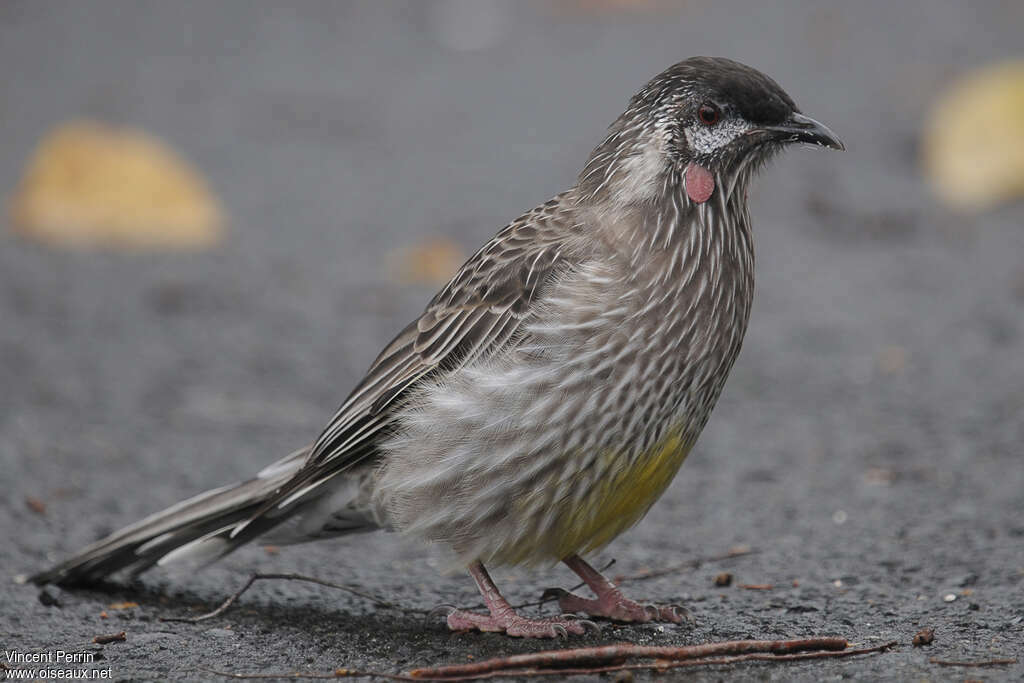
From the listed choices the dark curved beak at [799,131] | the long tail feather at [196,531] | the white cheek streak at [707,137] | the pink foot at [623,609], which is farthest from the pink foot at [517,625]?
the dark curved beak at [799,131]

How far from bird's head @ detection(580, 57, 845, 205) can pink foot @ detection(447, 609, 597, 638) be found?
1410 mm

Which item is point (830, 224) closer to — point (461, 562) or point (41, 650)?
point (461, 562)

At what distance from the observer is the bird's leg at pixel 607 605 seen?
4.84m

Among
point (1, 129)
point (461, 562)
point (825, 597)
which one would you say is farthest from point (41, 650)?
point (1, 129)

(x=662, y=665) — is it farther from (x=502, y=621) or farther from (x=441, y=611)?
(x=441, y=611)

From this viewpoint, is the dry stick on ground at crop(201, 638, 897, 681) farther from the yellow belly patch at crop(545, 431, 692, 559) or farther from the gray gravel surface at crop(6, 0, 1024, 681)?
the yellow belly patch at crop(545, 431, 692, 559)

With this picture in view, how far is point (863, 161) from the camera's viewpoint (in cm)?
1027

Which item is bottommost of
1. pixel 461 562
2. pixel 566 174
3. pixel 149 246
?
pixel 461 562

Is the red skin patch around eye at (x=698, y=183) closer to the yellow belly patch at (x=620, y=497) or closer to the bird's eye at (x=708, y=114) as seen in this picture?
the bird's eye at (x=708, y=114)

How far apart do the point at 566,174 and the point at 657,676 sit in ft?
20.1

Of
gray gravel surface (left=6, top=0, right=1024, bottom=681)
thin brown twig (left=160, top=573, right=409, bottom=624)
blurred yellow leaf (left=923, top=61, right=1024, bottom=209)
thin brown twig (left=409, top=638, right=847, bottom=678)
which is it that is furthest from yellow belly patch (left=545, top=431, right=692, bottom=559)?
blurred yellow leaf (left=923, top=61, right=1024, bottom=209)

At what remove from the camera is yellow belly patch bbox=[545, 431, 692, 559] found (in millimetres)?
4629

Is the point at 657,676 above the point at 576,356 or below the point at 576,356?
below

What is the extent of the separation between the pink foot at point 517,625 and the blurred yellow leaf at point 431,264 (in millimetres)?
4022
